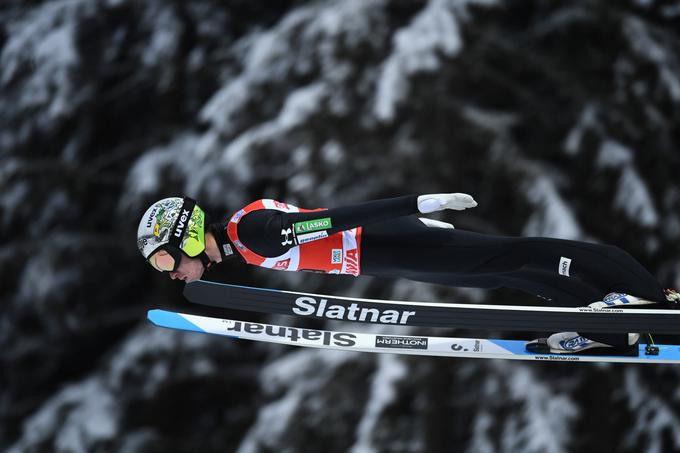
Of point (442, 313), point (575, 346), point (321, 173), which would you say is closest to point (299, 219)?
point (442, 313)

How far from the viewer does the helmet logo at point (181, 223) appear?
439 centimetres

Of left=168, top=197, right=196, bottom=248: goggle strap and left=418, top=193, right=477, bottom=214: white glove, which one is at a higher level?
left=418, top=193, right=477, bottom=214: white glove

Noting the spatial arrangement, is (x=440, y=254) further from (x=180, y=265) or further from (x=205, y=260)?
(x=180, y=265)

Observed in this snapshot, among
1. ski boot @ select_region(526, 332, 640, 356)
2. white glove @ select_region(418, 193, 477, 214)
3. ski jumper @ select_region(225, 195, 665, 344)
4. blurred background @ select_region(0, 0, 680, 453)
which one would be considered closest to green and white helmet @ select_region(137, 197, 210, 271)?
ski jumper @ select_region(225, 195, 665, 344)

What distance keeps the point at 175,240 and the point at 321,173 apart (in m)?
4.05

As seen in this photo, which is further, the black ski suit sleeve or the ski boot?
the ski boot

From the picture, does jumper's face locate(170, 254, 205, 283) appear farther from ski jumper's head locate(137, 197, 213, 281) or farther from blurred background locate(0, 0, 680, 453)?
blurred background locate(0, 0, 680, 453)

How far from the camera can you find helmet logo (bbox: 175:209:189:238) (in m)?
4.39

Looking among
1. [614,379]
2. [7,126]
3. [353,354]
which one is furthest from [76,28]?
[614,379]

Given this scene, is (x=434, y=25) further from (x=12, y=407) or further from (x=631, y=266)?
(x=12, y=407)

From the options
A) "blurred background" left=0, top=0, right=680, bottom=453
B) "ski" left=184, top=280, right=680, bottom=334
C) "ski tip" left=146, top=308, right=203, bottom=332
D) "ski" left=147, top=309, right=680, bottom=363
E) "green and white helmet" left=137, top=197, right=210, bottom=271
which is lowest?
"blurred background" left=0, top=0, right=680, bottom=453

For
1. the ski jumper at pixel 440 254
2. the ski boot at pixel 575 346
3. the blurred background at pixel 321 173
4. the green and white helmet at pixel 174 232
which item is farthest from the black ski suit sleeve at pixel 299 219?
the blurred background at pixel 321 173

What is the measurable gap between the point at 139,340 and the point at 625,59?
5.61m

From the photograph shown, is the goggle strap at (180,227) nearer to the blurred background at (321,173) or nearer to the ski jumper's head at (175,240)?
the ski jumper's head at (175,240)
